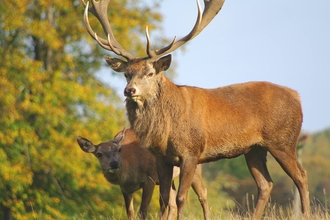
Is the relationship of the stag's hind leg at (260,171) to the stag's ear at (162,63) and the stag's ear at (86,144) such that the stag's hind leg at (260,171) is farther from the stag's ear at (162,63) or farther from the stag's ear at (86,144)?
the stag's ear at (86,144)

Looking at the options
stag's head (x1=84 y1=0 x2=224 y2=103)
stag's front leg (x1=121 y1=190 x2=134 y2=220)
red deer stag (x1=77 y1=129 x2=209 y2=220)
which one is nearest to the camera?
stag's head (x1=84 y1=0 x2=224 y2=103)

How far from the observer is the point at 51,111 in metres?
20.5

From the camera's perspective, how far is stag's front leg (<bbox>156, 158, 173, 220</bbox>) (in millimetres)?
9023

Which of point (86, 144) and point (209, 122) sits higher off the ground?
point (209, 122)

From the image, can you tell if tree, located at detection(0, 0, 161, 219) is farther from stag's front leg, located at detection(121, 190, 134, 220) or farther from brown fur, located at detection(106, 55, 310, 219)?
brown fur, located at detection(106, 55, 310, 219)

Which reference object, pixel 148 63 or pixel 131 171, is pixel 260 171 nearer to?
pixel 131 171

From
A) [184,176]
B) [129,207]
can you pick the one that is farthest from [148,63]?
[129,207]

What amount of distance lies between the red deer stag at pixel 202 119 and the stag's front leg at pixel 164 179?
1 cm

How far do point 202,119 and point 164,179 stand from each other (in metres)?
0.91

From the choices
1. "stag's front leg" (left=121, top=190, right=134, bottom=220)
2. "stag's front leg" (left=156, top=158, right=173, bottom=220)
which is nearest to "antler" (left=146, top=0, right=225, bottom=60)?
"stag's front leg" (left=156, top=158, right=173, bottom=220)

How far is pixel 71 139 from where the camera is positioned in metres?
20.5

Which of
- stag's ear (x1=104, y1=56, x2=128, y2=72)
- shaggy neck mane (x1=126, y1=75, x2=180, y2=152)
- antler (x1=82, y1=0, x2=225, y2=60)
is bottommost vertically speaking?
shaggy neck mane (x1=126, y1=75, x2=180, y2=152)

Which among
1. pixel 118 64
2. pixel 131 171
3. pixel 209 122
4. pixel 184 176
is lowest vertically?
pixel 131 171

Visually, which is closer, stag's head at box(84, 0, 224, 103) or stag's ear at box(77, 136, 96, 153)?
stag's head at box(84, 0, 224, 103)
